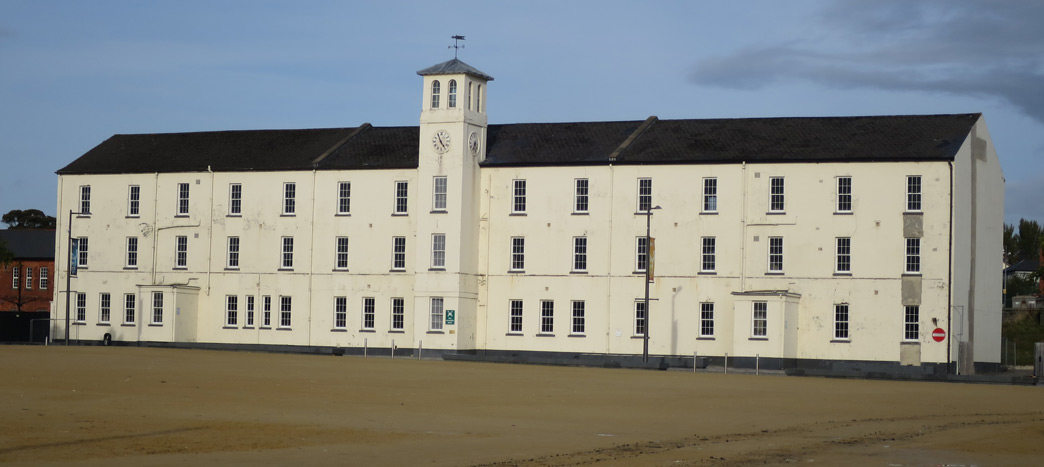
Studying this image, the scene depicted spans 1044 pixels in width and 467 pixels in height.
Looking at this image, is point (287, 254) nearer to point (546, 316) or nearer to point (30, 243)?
point (546, 316)

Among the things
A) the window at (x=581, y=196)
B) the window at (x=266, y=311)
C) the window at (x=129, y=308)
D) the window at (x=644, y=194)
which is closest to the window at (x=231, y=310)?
the window at (x=266, y=311)

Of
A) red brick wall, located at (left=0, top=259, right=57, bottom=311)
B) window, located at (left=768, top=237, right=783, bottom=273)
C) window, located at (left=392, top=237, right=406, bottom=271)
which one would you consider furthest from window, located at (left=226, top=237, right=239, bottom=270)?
red brick wall, located at (left=0, top=259, right=57, bottom=311)

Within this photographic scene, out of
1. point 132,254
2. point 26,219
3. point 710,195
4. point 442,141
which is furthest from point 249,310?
point 26,219

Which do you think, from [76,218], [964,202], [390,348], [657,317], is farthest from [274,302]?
[964,202]

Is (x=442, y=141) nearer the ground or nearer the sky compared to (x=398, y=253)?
nearer the sky

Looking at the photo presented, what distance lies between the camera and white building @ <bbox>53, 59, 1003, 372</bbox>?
194ft

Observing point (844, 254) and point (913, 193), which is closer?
point (913, 193)

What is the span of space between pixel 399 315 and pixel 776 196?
18775mm

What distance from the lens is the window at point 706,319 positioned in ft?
→ 201

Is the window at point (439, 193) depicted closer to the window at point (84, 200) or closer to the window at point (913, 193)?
the window at point (84, 200)

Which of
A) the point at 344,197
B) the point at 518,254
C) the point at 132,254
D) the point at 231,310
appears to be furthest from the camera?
the point at 132,254

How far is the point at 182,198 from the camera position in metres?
70.9

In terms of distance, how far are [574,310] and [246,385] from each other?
30.8 metres

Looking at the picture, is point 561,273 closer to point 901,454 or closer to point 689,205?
point 689,205
